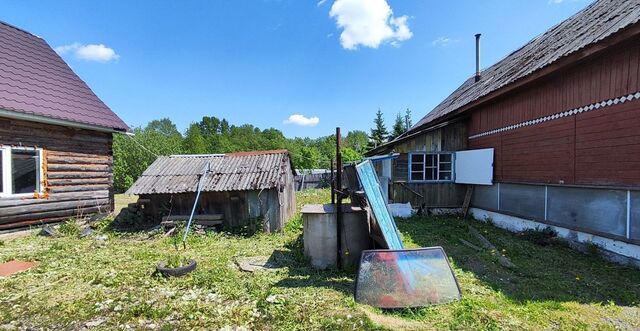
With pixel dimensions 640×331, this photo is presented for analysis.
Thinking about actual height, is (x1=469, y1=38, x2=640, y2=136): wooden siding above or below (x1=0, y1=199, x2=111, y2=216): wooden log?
above

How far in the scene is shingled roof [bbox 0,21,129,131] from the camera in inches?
292

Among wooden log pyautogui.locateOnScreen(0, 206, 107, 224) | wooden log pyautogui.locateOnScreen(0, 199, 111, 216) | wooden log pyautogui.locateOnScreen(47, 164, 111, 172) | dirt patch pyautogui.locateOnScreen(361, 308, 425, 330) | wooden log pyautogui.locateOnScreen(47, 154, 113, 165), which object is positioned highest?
wooden log pyautogui.locateOnScreen(47, 154, 113, 165)

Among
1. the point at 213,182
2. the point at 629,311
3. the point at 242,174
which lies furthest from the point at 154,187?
the point at 629,311

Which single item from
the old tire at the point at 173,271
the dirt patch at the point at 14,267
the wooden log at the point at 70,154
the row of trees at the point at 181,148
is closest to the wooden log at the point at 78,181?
the wooden log at the point at 70,154

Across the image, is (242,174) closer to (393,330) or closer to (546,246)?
(393,330)

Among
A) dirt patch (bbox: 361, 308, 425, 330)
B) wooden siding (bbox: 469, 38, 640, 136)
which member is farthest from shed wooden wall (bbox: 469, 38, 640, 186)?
dirt patch (bbox: 361, 308, 425, 330)

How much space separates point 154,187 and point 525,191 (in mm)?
10060

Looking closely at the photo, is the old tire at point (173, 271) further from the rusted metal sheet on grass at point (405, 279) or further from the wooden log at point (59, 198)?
the wooden log at point (59, 198)

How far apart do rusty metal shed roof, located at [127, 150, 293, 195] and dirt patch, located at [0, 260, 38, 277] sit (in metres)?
3.00

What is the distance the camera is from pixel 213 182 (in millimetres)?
8359

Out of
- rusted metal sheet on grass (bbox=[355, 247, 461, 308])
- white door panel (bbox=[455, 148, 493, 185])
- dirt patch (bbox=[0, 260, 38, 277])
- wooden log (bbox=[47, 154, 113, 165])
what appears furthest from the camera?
white door panel (bbox=[455, 148, 493, 185])

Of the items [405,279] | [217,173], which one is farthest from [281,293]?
[217,173]

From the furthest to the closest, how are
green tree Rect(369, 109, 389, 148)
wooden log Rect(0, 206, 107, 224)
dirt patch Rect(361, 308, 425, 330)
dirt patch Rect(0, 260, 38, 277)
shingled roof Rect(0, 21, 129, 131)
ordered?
green tree Rect(369, 109, 389, 148), shingled roof Rect(0, 21, 129, 131), wooden log Rect(0, 206, 107, 224), dirt patch Rect(0, 260, 38, 277), dirt patch Rect(361, 308, 425, 330)

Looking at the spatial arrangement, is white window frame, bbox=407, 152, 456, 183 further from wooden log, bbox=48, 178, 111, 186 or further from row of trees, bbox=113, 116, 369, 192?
wooden log, bbox=48, 178, 111, 186
